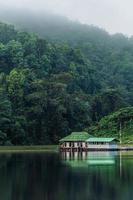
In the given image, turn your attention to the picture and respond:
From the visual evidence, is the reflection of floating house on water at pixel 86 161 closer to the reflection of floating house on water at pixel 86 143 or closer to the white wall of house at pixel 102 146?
the white wall of house at pixel 102 146

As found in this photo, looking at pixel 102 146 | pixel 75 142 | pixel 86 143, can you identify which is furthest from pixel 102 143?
pixel 75 142

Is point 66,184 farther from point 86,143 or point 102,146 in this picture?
point 86,143

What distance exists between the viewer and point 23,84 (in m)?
110

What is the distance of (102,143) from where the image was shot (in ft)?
261

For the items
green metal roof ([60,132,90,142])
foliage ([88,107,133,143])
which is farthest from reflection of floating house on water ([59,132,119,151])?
foliage ([88,107,133,143])

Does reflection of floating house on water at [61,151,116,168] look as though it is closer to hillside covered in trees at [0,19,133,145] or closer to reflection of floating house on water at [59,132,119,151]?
reflection of floating house on water at [59,132,119,151]

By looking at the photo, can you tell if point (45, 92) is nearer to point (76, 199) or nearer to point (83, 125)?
point (83, 125)

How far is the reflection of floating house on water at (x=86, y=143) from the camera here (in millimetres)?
78875

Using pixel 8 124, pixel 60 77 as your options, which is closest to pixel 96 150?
pixel 8 124

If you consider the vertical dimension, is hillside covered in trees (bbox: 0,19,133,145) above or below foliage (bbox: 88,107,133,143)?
above

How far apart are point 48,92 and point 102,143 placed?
1228 inches

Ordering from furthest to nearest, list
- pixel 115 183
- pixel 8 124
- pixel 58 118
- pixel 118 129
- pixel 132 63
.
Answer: pixel 132 63
pixel 58 118
pixel 8 124
pixel 118 129
pixel 115 183

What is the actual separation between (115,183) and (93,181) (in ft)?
4.77

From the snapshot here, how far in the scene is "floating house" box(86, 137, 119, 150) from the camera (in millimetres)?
78438
